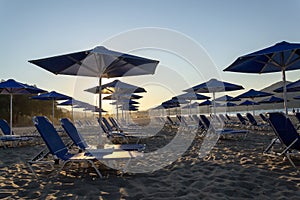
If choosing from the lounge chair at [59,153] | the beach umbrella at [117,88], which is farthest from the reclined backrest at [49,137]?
the beach umbrella at [117,88]

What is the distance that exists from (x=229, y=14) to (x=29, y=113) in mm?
22947

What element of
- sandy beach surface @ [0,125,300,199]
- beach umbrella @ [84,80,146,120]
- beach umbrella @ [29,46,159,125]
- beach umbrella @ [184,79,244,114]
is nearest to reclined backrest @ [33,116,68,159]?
sandy beach surface @ [0,125,300,199]

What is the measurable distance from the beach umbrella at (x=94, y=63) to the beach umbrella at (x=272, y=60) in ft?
6.65

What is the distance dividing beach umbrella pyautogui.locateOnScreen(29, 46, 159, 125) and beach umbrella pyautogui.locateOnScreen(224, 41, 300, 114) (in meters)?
2.03

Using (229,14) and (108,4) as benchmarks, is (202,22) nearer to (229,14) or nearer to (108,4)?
(229,14)

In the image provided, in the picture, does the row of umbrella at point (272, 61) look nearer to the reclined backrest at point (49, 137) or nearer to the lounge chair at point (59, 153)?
the lounge chair at point (59, 153)

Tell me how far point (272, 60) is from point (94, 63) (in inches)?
143

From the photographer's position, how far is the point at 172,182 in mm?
3100

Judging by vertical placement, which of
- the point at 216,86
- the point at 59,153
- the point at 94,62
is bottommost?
the point at 59,153

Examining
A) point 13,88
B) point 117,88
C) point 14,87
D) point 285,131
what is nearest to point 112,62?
point 285,131

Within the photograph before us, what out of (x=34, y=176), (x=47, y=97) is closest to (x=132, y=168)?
(x=34, y=176)

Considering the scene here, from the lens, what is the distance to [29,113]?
25.1 metres

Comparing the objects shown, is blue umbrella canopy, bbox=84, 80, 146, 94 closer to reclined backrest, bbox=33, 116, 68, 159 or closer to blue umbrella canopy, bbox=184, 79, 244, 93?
blue umbrella canopy, bbox=184, 79, 244, 93

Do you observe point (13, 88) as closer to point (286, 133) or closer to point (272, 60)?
point (272, 60)
